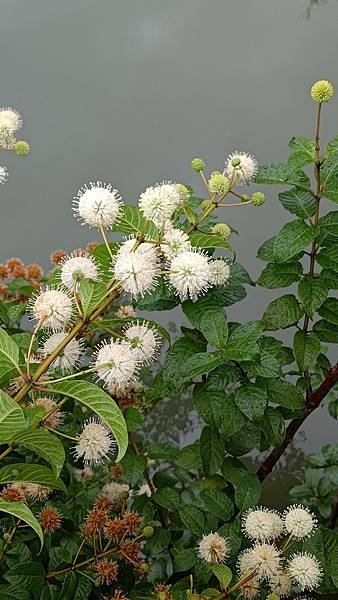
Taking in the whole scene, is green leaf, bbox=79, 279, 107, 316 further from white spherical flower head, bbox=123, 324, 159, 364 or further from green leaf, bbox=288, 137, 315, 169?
green leaf, bbox=288, 137, 315, 169

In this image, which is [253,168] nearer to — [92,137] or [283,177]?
[283,177]

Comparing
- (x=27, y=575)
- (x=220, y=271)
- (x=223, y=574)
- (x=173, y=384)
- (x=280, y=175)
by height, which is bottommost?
(x=27, y=575)

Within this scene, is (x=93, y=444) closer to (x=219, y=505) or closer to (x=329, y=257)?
(x=219, y=505)

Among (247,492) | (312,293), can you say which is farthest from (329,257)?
(247,492)

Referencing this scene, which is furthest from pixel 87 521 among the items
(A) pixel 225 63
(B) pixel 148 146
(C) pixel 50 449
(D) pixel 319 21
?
(D) pixel 319 21

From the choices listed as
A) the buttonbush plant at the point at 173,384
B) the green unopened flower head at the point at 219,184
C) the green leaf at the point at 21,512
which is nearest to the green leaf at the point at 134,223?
the buttonbush plant at the point at 173,384

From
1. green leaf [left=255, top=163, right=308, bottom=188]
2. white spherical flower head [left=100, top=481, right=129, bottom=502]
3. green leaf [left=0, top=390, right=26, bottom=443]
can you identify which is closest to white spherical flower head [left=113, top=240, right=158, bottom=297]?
green leaf [left=0, top=390, right=26, bottom=443]

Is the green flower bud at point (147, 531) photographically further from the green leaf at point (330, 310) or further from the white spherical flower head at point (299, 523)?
the green leaf at point (330, 310)
